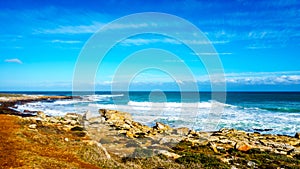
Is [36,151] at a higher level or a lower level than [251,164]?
higher

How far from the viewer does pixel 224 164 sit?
49.6 ft

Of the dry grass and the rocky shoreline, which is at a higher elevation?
the dry grass

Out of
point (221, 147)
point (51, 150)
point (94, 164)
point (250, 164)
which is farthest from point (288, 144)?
point (51, 150)

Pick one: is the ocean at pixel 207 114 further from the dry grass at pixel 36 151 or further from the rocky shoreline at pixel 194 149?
the dry grass at pixel 36 151

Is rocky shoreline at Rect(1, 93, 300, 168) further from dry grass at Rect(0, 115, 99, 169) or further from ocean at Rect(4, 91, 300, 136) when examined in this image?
ocean at Rect(4, 91, 300, 136)

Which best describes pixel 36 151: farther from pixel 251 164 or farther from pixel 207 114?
pixel 207 114

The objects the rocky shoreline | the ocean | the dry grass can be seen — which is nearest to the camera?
the dry grass

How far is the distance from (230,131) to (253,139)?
3.75 meters

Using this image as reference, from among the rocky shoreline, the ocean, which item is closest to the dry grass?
the rocky shoreline

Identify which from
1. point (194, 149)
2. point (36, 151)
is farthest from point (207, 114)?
point (36, 151)

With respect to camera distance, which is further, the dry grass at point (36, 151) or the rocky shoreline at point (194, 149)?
Result: the rocky shoreline at point (194, 149)

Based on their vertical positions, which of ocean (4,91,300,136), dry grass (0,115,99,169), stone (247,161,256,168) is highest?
dry grass (0,115,99,169)

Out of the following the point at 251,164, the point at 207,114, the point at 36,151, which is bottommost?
the point at 251,164

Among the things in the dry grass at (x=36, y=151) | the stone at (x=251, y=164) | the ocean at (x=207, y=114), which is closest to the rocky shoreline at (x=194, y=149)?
the stone at (x=251, y=164)
